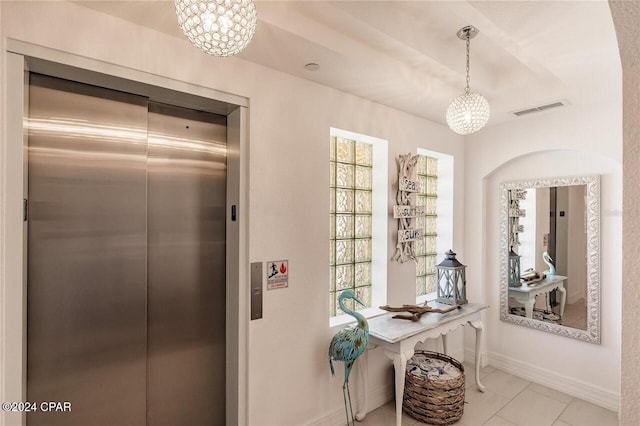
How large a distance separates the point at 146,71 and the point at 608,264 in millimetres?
3569

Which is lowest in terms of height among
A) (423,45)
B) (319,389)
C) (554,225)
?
(319,389)

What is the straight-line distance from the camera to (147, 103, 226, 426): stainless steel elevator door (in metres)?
1.89

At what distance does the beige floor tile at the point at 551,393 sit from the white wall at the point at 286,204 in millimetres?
1862

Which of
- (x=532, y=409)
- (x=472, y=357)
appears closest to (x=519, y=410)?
(x=532, y=409)

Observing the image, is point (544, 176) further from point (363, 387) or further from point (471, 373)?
point (363, 387)

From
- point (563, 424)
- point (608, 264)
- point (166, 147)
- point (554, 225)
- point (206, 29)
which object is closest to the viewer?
point (206, 29)

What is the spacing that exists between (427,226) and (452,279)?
0.74 meters

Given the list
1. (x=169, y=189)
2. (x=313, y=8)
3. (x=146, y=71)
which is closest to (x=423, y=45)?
(x=313, y=8)

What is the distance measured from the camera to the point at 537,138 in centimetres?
294

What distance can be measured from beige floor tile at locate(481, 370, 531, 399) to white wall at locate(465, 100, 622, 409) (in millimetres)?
102

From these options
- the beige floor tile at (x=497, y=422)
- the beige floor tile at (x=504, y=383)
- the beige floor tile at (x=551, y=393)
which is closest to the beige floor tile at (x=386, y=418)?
the beige floor tile at (x=497, y=422)

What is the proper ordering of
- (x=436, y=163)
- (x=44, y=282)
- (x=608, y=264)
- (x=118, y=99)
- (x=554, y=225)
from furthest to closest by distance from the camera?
(x=436, y=163)
(x=554, y=225)
(x=608, y=264)
(x=118, y=99)
(x=44, y=282)

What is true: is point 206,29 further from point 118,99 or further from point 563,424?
point 563,424

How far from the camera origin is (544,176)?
3018 millimetres
